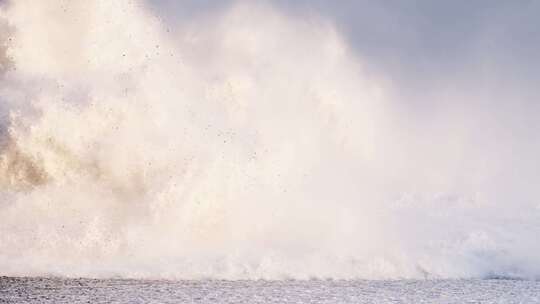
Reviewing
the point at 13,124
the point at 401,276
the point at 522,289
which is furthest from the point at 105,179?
the point at 522,289

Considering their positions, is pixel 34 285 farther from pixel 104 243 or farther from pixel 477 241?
pixel 477 241

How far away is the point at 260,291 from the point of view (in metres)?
21.4

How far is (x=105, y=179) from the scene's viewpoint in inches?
1236

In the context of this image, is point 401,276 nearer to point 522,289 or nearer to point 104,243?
point 522,289

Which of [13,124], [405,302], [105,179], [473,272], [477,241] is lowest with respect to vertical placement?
[405,302]

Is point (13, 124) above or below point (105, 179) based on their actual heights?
above

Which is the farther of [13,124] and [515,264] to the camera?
[13,124]

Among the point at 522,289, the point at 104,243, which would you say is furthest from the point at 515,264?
the point at 104,243

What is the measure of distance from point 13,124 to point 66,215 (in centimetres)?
502

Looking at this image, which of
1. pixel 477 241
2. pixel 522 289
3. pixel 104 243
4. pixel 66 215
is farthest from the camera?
pixel 477 241

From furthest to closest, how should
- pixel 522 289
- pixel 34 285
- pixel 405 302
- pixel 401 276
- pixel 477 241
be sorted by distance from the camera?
pixel 477 241 < pixel 401 276 < pixel 522 289 < pixel 34 285 < pixel 405 302

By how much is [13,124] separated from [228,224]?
11032 millimetres

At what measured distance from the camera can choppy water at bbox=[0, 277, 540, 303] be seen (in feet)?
64.2

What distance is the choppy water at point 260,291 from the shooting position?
64.2 ft
